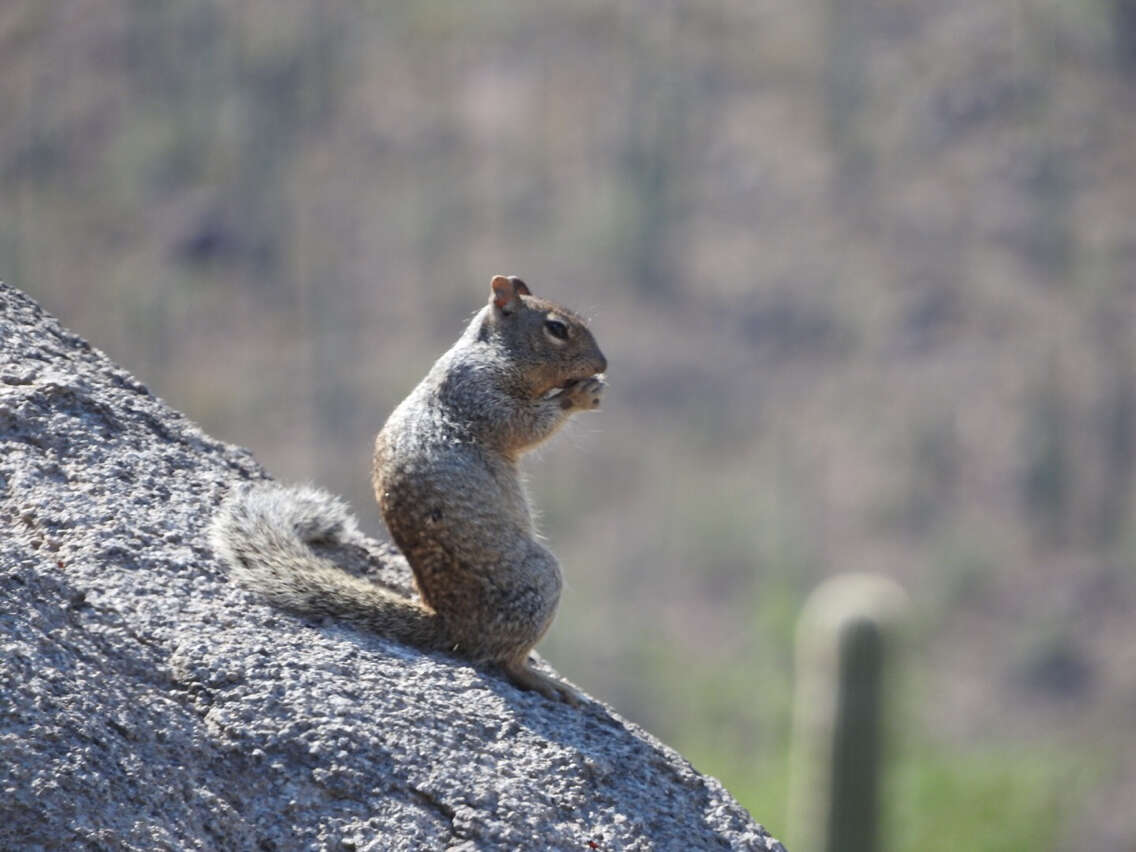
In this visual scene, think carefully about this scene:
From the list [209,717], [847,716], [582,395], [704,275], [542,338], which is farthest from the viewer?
[704,275]

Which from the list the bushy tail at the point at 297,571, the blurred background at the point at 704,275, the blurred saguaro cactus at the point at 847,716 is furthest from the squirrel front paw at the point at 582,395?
the blurred background at the point at 704,275

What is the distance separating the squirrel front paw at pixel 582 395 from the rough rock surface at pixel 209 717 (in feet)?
3.02

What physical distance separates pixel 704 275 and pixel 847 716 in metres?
18.7

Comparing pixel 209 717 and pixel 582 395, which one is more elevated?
pixel 582 395

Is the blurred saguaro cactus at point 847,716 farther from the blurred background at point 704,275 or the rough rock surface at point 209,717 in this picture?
the blurred background at point 704,275

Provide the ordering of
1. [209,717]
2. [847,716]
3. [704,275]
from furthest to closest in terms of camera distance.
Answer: [704,275], [847,716], [209,717]

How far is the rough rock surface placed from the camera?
12.6 ft

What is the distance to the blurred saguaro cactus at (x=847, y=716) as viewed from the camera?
1041cm

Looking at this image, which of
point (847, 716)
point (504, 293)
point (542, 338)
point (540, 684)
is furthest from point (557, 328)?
point (847, 716)

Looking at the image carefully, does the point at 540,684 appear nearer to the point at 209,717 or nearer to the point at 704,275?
the point at 209,717

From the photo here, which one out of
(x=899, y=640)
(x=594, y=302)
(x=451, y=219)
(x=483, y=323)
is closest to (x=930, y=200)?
(x=594, y=302)

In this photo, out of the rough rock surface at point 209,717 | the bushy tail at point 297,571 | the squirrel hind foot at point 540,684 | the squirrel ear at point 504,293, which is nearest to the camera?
the rough rock surface at point 209,717

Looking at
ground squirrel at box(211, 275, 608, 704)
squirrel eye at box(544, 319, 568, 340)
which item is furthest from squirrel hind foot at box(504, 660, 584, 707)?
squirrel eye at box(544, 319, 568, 340)

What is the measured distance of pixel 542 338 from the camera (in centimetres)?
530
